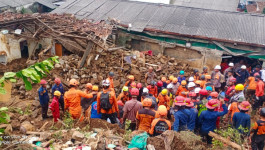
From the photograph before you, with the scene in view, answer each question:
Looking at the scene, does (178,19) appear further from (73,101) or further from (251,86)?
(73,101)

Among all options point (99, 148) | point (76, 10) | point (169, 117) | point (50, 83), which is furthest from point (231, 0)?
point (99, 148)

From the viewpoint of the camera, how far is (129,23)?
13.7m

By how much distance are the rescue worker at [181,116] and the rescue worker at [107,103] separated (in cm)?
192

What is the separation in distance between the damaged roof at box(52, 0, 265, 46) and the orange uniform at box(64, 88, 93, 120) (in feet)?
24.1

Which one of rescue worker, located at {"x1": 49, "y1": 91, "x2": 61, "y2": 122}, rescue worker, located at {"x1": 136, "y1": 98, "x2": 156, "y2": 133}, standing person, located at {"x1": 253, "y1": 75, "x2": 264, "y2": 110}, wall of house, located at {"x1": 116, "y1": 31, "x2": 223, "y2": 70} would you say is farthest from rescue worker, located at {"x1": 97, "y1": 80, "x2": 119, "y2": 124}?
wall of house, located at {"x1": 116, "y1": 31, "x2": 223, "y2": 70}

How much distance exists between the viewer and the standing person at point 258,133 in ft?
18.5

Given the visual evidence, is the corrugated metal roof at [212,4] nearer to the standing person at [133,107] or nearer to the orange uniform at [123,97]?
the orange uniform at [123,97]

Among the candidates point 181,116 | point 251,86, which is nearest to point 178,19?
point 251,86

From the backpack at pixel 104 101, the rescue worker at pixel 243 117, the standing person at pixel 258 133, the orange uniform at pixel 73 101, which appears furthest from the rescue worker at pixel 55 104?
the standing person at pixel 258 133

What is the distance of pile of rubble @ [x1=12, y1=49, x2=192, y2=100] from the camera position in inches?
383

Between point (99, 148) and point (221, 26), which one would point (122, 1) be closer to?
point (221, 26)

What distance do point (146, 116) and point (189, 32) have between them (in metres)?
8.06

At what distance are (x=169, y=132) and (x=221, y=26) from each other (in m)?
10.0

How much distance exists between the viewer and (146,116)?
5773mm
